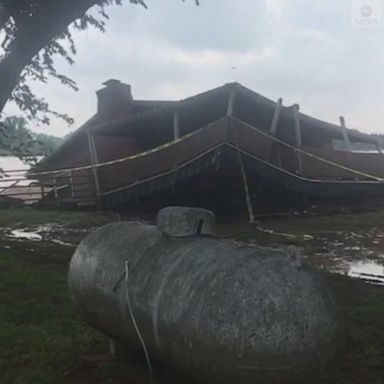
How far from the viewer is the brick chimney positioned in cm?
2750

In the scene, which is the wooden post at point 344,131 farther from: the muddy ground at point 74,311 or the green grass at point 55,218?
the green grass at point 55,218

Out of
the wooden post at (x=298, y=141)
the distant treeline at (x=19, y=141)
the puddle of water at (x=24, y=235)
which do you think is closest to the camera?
the distant treeline at (x=19, y=141)

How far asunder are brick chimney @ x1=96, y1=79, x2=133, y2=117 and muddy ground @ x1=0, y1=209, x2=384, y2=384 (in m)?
12.1

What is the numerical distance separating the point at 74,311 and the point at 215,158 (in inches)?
474

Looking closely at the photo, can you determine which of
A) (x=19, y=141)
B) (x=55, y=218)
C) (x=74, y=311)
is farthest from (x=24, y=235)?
(x=74, y=311)

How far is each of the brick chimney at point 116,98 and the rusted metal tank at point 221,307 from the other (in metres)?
23.9

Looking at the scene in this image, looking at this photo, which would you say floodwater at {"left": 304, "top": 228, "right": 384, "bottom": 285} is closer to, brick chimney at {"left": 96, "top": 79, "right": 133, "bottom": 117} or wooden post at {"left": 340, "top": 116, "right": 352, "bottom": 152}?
wooden post at {"left": 340, "top": 116, "right": 352, "bottom": 152}

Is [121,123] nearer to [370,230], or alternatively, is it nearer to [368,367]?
[370,230]

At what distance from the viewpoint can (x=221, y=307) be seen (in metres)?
3.25

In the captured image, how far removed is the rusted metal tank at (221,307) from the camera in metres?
3.13

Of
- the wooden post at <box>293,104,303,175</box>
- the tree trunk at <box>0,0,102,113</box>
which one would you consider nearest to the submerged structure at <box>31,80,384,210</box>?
the wooden post at <box>293,104,303,175</box>

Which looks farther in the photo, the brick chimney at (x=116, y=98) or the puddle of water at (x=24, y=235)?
the brick chimney at (x=116, y=98)

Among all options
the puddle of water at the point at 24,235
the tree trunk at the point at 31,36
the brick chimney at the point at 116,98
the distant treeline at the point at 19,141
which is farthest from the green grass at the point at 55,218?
the tree trunk at the point at 31,36

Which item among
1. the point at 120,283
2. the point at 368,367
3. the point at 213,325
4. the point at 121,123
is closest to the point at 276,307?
the point at 213,325
